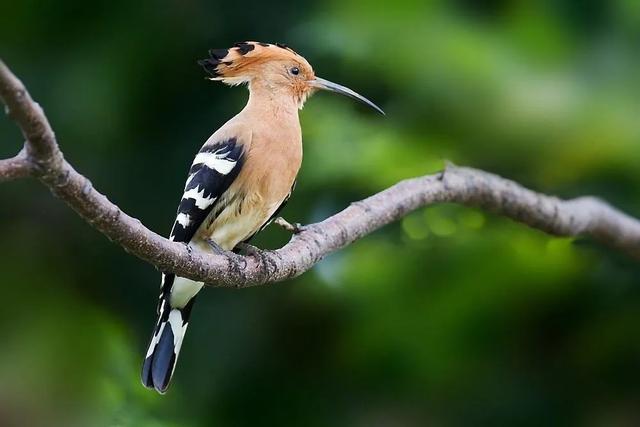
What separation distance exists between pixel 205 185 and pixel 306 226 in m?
0.20

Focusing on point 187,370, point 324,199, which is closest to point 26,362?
point 187,370

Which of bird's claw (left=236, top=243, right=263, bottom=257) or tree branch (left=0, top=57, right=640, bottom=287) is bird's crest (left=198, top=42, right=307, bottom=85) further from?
bird's claw (left=236, top=243, right=263, bottom=257)

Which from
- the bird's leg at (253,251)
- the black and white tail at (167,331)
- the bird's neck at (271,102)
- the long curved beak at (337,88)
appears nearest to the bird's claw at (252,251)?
the bird's leg at (253,251)

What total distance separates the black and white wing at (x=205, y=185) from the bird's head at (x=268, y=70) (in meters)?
0.22

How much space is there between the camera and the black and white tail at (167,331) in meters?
1.87

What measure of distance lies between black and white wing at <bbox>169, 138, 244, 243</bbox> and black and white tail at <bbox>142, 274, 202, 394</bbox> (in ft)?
0.36

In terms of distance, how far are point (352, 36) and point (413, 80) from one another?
0.16m

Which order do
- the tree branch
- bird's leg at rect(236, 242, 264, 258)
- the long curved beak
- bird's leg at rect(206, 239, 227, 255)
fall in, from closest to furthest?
1. the tree branch
2. bird's leg at rect(236, 242, 264, 258)
3. bird's leg at rect(206, 239, 227, 255)
4. the long curved beak

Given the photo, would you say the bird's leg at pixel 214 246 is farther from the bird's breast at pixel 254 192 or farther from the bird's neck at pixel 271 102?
the bird's neck at pixel 271 102

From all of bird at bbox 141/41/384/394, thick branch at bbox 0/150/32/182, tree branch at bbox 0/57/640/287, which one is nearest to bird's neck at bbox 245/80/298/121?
bird at bbox 141/41/384/394

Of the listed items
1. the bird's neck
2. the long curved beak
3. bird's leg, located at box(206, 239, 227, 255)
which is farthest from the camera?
the long curved beak

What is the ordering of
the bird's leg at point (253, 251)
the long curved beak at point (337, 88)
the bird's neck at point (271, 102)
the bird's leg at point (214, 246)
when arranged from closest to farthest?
the bird's leg at point (253, 251), the bird's leg at point (214, 246), the bird's neck at point (271, 102), the long curved beak at point (337, 88)

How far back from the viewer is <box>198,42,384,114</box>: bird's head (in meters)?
2.06

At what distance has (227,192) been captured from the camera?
1.88 m
